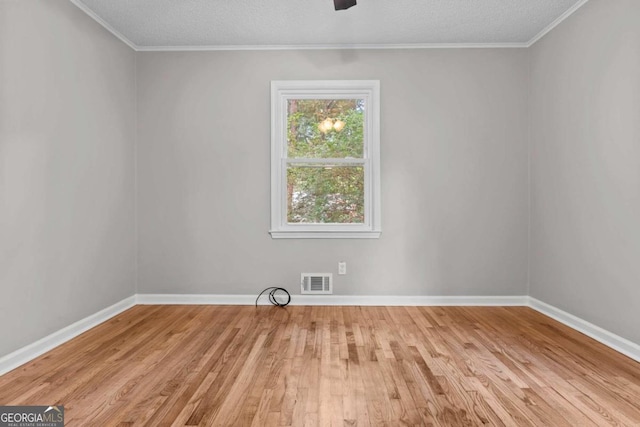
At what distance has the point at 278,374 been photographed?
8.66 feet

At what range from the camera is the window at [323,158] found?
4.47 metres

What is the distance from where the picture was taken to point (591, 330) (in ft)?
11.1

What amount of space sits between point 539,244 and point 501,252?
37 cm

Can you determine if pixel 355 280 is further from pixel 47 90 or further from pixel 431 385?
pixel 47 90

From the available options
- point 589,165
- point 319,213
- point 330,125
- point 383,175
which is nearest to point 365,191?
point 383,175

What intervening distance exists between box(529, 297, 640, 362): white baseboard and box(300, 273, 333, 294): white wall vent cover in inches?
81.0

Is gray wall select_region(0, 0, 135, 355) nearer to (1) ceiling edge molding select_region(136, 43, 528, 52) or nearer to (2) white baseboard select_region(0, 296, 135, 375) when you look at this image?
(2) white baseboard select_region(0, 296, 135, 375)

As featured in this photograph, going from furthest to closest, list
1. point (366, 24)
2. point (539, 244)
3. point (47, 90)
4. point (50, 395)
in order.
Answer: point (539, 244) → point (366, 24) → point (47, 90) → point (50, 395)

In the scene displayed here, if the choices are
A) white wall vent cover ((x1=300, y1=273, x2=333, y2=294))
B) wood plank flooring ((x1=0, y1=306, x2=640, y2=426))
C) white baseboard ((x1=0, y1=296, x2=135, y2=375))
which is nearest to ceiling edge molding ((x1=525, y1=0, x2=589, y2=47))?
wood plank flooring ((x1=0, y1=306, x2=640, y2=426))

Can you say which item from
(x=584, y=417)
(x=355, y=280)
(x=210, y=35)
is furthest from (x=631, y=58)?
(x=210, y=35)

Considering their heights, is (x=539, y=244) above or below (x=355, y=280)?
above

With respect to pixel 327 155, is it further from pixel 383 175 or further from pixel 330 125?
pixel 383 175

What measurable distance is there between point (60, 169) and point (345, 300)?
2.82 metres

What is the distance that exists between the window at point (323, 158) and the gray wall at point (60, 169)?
1.53 metres
